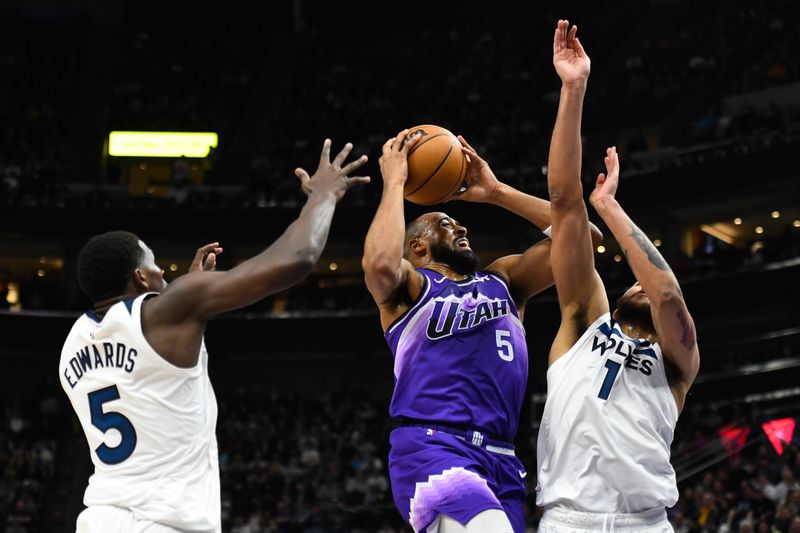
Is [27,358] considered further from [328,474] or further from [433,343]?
[433,343]

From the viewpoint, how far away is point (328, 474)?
20.2m

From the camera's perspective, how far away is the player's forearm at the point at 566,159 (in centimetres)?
471

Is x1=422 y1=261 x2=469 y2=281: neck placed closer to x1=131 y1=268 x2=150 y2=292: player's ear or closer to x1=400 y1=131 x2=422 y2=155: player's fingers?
x1=400 y1=131 x2=422 y2=155: player's fingers

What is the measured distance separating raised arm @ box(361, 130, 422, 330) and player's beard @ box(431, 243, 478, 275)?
0.24m

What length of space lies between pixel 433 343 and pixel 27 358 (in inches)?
939

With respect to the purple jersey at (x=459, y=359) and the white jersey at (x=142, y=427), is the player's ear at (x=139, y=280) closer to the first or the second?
the white jersey at (x=142, y=427)

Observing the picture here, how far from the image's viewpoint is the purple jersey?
4617mm

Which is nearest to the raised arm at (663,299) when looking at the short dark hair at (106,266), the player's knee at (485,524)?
the player's knee at (485,524)

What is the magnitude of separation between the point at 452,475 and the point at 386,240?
1.07 metres

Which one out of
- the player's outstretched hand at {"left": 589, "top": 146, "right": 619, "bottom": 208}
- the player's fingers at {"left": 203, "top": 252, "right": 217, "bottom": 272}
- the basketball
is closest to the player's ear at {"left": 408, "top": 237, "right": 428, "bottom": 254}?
the basketball

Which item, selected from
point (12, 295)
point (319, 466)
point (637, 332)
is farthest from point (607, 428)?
point (12, 295)

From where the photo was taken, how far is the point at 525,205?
5465 mm

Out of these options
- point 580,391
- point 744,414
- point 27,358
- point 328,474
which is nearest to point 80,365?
point 580,391

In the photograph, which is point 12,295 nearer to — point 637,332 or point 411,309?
point 411,309
